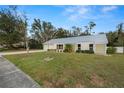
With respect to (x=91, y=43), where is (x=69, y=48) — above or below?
below

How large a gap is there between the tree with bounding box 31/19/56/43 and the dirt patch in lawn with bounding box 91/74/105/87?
95.4 ft

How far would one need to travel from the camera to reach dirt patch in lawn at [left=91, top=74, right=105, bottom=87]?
25.2ft

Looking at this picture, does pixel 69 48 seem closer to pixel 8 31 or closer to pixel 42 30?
pixel 42 30

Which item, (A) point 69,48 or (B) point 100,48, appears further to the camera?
(A) point 69,48

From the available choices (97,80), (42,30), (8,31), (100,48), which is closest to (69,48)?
(100,48)

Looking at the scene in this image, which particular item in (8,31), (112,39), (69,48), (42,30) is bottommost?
(69,48)

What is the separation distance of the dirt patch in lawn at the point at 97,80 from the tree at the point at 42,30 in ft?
95.4

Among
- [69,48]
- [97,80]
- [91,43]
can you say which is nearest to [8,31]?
[69,48]

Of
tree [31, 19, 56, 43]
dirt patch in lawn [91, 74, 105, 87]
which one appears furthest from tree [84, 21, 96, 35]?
dirt patch in lawn [91, 74, 105, 87]

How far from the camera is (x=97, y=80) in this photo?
26.7ft

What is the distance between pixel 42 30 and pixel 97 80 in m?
30.5

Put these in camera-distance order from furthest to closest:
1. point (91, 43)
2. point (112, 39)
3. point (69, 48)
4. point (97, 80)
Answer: point (112, 39)
point (69, 48)
point (91, 43)
point (97, 80)

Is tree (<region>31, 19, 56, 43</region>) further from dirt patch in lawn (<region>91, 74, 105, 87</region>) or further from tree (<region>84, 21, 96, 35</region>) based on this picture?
dirt patch in lawn (<region>91, 74, 105, 87</region>)

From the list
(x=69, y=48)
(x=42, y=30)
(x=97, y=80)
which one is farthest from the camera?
(x=42, y=30)
